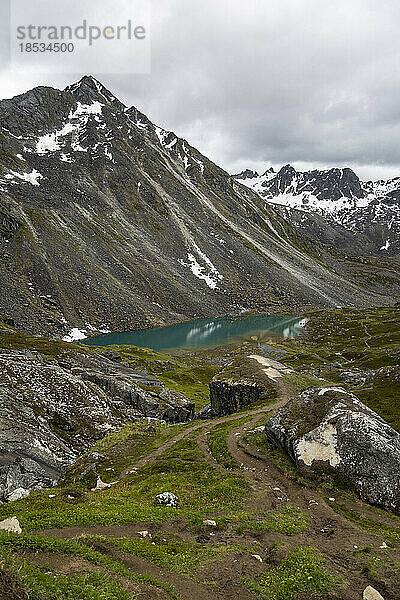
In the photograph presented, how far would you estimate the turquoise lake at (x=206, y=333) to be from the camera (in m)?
128

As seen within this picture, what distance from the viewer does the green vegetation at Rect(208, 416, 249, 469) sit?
28.6m

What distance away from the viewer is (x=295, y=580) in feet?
41.5

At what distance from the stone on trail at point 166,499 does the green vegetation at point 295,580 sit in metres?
8.51

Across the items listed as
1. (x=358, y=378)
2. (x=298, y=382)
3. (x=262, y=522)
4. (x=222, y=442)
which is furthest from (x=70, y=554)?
(x=358, y=378)

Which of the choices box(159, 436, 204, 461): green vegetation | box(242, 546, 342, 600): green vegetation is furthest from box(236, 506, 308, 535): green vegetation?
box(159, 436, 204, 461): green vegetation

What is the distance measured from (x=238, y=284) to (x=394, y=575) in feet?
610

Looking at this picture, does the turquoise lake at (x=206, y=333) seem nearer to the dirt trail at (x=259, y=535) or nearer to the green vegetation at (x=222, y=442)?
the green vegetation at (x=222, y=442)

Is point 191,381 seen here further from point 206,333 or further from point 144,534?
point 144,534

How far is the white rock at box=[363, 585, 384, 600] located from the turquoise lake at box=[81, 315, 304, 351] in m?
114

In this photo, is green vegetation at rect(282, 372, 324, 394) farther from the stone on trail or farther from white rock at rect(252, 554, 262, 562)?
white rock at rect(252, 554, 262, 562)

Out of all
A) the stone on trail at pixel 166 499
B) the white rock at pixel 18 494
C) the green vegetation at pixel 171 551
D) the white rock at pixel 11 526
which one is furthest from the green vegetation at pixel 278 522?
the white rock at pixel 18 494

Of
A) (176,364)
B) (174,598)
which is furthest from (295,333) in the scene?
(174,598)

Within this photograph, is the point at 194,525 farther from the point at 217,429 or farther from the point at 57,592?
the point at 217,429

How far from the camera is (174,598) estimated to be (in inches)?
434
